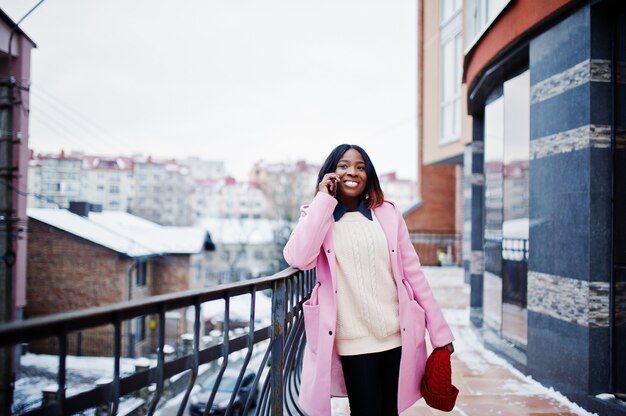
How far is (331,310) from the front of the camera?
2279mm

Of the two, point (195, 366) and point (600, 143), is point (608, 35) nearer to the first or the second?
point (600, 143)

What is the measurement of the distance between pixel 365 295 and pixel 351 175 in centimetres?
62

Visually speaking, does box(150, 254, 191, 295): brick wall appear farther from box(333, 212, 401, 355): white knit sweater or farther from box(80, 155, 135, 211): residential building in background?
box(80, 155, 135, 211): residential building in background

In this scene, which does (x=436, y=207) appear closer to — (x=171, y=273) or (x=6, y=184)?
(x=171, y=273)

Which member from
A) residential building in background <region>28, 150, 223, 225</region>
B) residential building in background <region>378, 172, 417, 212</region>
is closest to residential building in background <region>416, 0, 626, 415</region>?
residential building in background <region>28, 150, 223, 225</region>

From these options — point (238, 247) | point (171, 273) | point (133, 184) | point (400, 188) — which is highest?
point (400, 188)

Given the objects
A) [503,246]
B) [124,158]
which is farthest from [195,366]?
[124,158]

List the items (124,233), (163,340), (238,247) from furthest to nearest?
(238,247)
(124,233)
(163,340)

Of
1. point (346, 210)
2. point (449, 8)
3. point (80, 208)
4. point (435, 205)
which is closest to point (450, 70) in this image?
point (449, 8)

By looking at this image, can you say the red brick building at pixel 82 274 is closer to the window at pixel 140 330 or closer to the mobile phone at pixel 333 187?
the window at pixel 140 330

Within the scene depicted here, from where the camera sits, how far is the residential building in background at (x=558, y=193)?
12.5 ft

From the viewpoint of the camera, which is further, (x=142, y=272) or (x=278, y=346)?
(x=142, y=272)

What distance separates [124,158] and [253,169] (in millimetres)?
23050

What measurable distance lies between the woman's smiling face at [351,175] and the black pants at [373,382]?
2.64ft
